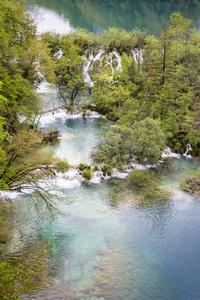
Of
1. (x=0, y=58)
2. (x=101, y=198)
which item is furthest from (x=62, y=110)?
(x=101, y=198)

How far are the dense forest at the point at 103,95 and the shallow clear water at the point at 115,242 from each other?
6.21 feet

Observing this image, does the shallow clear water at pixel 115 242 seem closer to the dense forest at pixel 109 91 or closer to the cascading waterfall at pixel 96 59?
the dense forest at pixel 109 91

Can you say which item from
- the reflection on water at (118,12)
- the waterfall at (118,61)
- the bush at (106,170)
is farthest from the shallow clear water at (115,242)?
the reflection on water at (118,12)

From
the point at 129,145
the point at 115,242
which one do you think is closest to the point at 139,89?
the point at 129,145

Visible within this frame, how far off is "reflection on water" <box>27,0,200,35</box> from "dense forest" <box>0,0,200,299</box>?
1007 inches

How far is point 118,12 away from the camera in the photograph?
10412 cm

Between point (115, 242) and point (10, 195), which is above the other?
point (10, 195)

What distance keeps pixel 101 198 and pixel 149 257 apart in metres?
7.15

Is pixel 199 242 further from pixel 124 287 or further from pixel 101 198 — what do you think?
pixel 101 198

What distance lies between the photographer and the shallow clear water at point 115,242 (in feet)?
46.2

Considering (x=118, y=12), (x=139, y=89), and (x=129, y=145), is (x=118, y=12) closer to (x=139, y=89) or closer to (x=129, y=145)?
(x=139, y=89)

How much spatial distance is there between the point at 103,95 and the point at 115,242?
32985 mm

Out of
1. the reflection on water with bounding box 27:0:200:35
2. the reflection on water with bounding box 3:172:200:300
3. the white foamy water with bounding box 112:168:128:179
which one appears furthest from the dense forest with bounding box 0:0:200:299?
the reflection on water with bounding box 27:0:200:35

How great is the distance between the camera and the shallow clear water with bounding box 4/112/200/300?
14.1m
